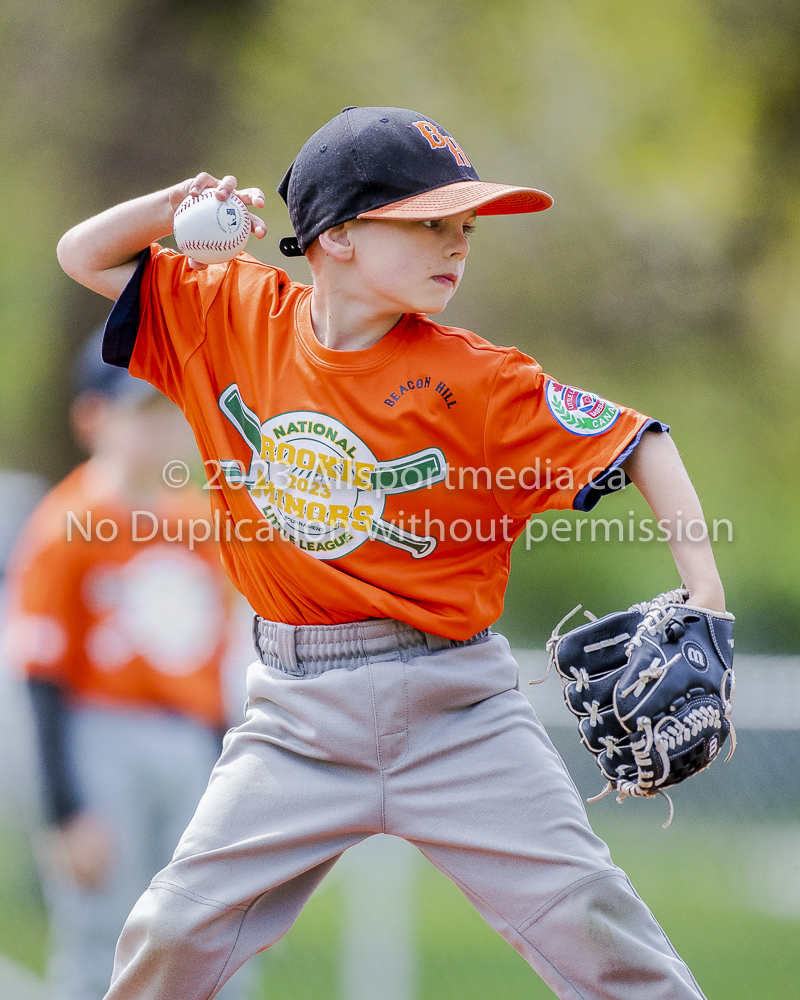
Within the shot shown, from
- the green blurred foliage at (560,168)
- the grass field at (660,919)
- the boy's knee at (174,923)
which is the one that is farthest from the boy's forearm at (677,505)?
the green blurred foliage at (560,168)

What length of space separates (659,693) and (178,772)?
4.31ft

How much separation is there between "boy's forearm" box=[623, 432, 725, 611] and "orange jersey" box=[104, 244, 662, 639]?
0.13ft

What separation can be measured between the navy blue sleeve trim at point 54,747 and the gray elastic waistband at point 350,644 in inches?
35.4

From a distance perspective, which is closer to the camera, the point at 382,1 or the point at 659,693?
the point at 659,693

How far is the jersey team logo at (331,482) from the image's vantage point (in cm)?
145

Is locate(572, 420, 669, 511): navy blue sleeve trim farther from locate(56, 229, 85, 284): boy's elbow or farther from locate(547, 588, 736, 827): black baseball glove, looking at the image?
locate(56, 229, 85, 284): boy's elbow

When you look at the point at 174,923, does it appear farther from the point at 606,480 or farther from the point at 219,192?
the point at 219,192

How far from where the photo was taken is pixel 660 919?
9.31ft

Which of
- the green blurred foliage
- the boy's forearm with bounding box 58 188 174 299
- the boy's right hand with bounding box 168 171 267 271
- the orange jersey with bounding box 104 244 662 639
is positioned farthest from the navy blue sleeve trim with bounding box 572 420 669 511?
the green blurred foliage

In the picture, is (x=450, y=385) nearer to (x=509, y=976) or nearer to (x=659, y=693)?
(x=659, y=693)

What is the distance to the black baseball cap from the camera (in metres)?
1.42

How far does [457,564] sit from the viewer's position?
4.88 feet

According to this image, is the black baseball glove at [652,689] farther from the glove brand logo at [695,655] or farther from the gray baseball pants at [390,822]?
the gray baseball pants at [390,822]

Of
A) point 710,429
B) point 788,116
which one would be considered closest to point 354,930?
point 710,429
